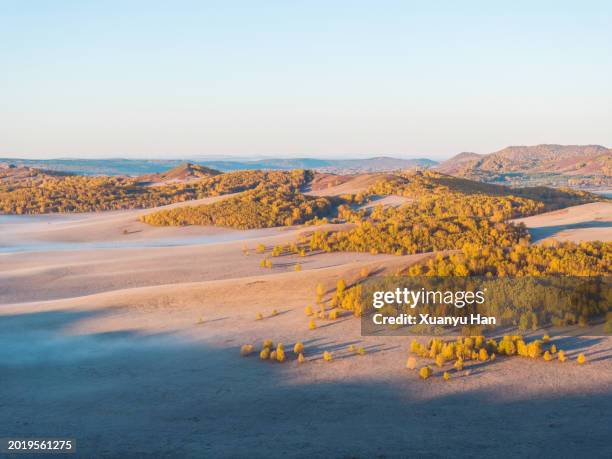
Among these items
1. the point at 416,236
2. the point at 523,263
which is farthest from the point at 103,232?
the point at 523,263

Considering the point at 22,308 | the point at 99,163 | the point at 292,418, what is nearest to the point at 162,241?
the point at 22,308

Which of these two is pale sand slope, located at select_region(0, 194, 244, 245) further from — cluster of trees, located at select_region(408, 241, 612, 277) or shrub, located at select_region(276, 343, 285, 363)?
shrub, located at select_region(276, 343, 285, 363)

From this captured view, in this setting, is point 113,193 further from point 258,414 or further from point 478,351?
point 258,414

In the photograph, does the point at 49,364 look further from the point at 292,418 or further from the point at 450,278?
the point at 450,278

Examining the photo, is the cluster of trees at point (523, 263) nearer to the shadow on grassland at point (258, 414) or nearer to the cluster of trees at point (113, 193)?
the shadow on grassland at point (258, 414)

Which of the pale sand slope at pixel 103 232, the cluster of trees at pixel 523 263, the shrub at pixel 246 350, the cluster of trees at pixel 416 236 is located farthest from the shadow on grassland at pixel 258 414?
the pale sand slope at pixel 103 232

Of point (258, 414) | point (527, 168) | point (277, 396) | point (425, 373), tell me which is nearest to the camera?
point (258, 414)
